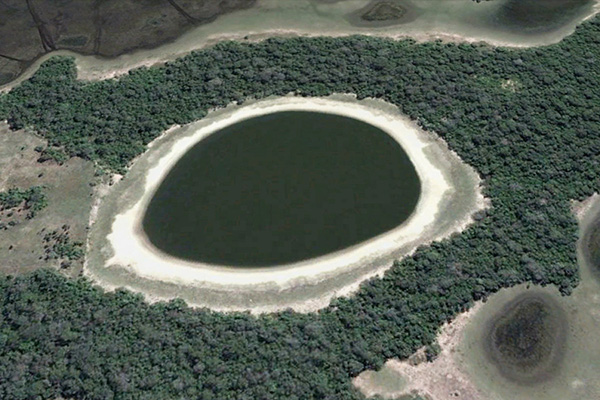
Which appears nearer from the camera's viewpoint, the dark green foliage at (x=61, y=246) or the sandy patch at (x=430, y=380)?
the sandy patch at (x=430, y=380)

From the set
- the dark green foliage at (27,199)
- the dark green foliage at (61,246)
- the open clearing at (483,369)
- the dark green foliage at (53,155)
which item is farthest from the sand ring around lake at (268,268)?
→ the open clearing at (483,369)

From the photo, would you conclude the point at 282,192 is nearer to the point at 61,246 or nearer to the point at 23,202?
the point at 61,246

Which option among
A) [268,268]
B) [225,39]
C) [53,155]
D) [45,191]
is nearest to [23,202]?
[45,191]

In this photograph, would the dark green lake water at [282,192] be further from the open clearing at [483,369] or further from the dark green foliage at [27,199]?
the open clearing at [483,369]

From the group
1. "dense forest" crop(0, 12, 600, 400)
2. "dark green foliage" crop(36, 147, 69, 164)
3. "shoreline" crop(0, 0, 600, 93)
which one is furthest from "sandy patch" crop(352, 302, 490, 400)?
"shoreline" crop(0, 0, 600, 93)

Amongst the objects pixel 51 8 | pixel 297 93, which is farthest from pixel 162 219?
pixel 51 8
